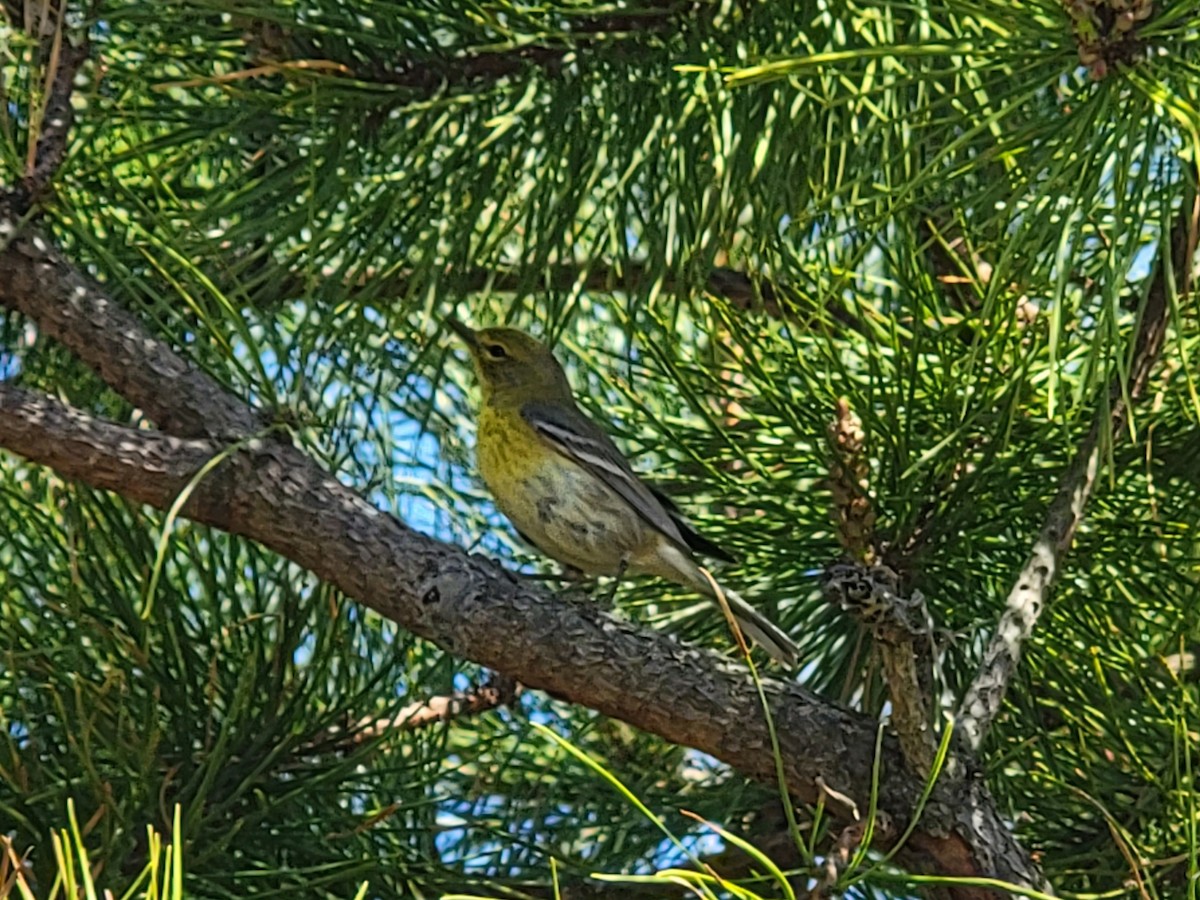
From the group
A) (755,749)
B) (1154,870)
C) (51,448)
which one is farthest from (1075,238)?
(51,448)

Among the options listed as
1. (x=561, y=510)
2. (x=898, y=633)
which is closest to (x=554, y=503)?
(x=561, y=510)

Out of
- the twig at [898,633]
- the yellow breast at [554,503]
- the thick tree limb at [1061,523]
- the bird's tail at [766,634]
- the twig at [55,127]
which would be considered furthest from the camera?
the yellow breast at [554,503]

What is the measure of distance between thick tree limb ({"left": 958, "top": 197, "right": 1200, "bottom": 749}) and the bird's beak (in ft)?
1.95

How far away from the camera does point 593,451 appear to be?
2119 mm

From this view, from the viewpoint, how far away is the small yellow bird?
6.42 ft

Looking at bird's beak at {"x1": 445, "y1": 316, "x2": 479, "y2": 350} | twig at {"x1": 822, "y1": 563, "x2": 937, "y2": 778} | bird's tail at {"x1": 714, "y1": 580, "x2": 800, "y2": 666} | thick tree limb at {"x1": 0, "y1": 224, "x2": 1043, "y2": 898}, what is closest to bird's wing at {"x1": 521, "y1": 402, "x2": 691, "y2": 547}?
bird's beak at {"x1": 445, "y1": 316, "x2": 479, "y2": 350}

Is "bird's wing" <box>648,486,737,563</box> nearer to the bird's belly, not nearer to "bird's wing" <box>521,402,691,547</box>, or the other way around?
"bird's wing" <box>521,402,691,547</box>

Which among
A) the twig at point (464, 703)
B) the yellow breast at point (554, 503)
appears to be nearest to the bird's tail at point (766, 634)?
the twig at point (464, 703)

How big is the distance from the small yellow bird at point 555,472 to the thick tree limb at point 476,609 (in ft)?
1.76

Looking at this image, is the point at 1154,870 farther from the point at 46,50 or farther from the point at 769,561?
the point at 46,50

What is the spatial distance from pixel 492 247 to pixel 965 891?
2.10 feet

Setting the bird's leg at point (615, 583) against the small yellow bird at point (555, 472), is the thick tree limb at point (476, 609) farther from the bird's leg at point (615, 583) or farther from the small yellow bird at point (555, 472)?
the small yellow bird at point (555, 472)

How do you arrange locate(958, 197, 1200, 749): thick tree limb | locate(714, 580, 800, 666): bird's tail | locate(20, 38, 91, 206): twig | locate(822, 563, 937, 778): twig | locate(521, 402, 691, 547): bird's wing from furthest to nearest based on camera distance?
locate(521, 402, 691, 547): bird's wing
locate(714, 580, 800, 666): bird's tail
locate(20, 38, 91, 206): twig
locate(958, 197, 1200, 749): thick tree limb
locate(822, 563, 937, 778): twig

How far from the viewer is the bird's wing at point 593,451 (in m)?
1.86
